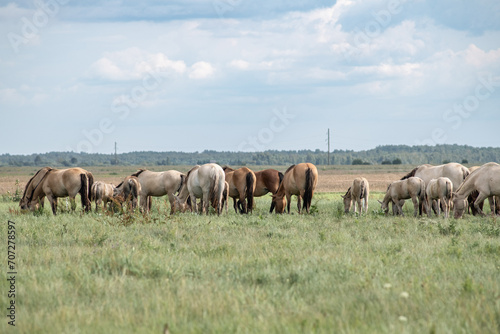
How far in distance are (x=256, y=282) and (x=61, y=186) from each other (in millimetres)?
12918

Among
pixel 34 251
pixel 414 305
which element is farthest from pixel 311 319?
pixel 34 251

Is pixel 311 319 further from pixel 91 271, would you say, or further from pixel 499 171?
pixel 499 171

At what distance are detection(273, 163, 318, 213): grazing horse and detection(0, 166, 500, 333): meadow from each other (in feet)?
20.7

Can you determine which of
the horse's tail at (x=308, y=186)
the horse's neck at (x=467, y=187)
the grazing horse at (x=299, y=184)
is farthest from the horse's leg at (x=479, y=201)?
the horse's tail at (x=308, y=186)

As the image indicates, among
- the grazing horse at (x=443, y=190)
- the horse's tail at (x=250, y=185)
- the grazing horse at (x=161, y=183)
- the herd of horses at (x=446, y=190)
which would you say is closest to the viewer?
the herd of horses at (x=446, y=190)

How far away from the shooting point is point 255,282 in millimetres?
7289

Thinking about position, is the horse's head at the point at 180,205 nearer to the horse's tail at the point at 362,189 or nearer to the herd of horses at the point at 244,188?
the herd of horses at the point at 244,188

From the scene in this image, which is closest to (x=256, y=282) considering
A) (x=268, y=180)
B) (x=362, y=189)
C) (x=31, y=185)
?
(x=362, y=189)

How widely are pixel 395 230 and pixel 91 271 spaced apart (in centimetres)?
740

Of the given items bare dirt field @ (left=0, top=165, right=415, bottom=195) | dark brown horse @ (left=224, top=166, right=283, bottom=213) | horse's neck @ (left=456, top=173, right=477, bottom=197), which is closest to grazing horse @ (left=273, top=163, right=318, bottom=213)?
dark brown horse @ (left=224, top=166, right=283, bottom=213)

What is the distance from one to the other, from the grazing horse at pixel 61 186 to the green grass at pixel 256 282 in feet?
19.7

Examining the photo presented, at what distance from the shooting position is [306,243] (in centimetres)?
1050

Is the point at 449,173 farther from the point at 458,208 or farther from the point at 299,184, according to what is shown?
the point at 299,184

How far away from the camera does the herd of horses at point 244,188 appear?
1691 centimetres
